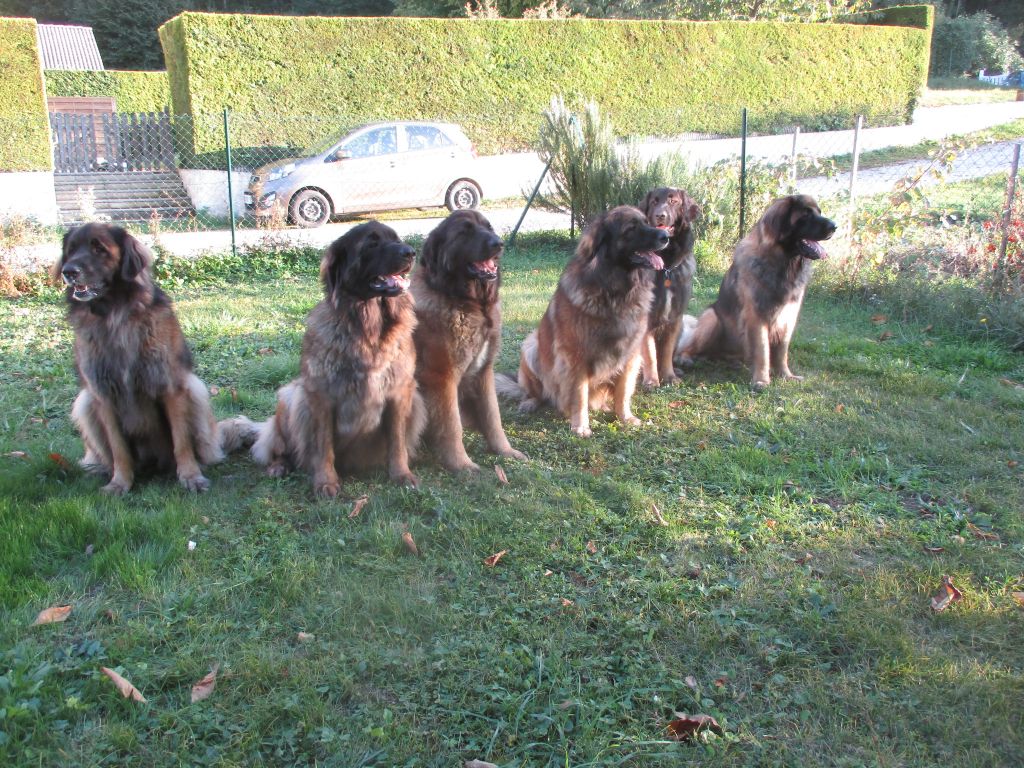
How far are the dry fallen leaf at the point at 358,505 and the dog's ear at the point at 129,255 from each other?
1747mm

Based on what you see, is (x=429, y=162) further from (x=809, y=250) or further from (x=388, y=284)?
(x=388, y=284)

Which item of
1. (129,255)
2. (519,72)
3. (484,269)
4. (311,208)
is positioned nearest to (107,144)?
(311,208)

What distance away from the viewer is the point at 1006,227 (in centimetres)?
780

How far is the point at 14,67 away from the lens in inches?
619

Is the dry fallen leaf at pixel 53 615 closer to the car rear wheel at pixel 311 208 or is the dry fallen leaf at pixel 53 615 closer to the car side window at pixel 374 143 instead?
the car rear wheel at pixel 311 208

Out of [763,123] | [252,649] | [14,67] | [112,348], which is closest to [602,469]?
[252,649]

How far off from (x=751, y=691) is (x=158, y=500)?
322 cm

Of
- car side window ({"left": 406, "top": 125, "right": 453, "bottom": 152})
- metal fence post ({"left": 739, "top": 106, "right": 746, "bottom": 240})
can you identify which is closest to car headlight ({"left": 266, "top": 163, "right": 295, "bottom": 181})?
car side window ({"left": 406, "top": 125, "right": 453, "bottom": 152})

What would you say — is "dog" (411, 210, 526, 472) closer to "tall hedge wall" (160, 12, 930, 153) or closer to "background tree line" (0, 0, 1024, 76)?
"tall hedge wall" (160, 12, 930, 153)

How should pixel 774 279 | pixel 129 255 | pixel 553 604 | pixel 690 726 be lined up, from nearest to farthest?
1. pixel 690 726
2. pixel 553 604
3. pixel 129 255
4. pixel 774 279

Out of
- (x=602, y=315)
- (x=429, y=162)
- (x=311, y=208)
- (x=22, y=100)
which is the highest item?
(x=22, y=100)

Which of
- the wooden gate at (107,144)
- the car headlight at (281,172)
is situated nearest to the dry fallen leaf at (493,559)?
the car headlight at (281,172)

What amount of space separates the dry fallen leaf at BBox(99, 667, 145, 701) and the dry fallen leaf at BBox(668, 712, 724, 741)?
186cm

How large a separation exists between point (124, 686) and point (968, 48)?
171ft
